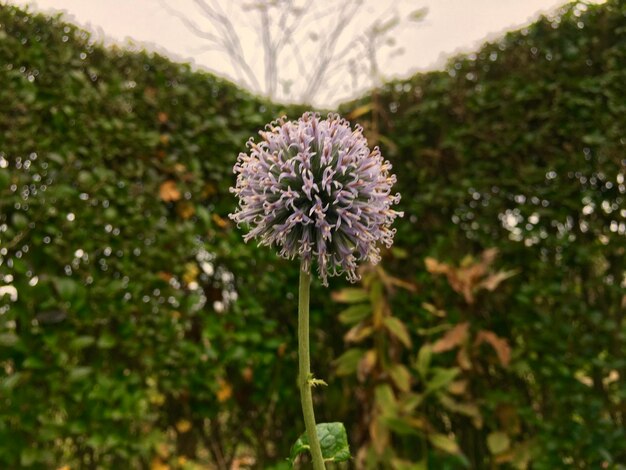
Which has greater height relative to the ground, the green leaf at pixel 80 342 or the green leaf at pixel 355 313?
the green leaf at pixel 80 342

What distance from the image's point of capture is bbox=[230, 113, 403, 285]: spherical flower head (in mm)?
1056

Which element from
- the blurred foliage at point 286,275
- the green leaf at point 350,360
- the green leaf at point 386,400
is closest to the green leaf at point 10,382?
the blurred foliage at point 286,275

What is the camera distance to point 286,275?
128 inches

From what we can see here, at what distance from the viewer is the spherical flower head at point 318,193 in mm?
1056

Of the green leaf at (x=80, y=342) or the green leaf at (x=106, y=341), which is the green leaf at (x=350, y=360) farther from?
the green leaf at (x=80, y=342)

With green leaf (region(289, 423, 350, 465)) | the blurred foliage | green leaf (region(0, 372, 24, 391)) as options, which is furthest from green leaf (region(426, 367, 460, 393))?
green leaf (region(0, 372, 24, 391))

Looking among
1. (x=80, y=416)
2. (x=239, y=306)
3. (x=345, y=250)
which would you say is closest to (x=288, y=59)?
(x=239, y=306)

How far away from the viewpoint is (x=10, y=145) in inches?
91.9

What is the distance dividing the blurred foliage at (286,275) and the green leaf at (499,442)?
0.02m

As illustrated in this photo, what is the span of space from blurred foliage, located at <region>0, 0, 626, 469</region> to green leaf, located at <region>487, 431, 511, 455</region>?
0.05 ft

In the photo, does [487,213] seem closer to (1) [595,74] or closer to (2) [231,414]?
(1) [595,74]

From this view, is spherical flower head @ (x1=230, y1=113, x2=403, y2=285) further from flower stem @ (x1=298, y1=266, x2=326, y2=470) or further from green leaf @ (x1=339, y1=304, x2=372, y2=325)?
green leaf @ (x1=339, y1=304, x2=372, y2=325)

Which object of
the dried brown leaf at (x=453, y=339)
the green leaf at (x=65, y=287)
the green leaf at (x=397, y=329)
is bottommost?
the dried brown leaf at (x=453, y=339)

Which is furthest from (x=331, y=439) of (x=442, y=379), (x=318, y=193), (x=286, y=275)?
(x=286, y=275)
